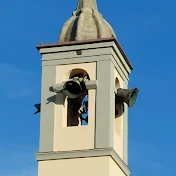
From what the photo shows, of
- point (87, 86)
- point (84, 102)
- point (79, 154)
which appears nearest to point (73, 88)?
point (87, 86)

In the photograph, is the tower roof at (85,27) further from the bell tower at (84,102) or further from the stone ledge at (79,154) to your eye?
the stone ledge at (79,154)

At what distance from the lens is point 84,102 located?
39250 mm

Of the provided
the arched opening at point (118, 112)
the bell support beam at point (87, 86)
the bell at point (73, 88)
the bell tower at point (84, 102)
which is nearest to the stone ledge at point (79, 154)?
the bell tower at point (84, 102)

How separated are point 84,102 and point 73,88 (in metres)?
1.19

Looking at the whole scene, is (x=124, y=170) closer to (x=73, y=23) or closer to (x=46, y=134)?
(x=46, y=134)

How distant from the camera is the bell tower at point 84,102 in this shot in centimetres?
3738

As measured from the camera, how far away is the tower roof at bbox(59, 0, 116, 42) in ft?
129

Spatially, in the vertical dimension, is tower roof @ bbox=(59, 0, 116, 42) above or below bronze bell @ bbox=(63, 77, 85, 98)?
above

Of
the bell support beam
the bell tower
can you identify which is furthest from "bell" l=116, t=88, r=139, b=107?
the bell support beam

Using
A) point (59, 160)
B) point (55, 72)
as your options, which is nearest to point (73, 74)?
point (55, 72)

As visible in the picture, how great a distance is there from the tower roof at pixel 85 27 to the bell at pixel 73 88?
1884 mm

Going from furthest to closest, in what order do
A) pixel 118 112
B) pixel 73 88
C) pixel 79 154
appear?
pixel 118 112
pixel 73 88
pixel 79 154

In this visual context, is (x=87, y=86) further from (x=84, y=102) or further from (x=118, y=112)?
(x=118, y=112)

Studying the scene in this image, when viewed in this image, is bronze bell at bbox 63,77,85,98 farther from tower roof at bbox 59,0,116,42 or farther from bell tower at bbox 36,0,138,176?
tower roof at bbox 59,0,116,42
